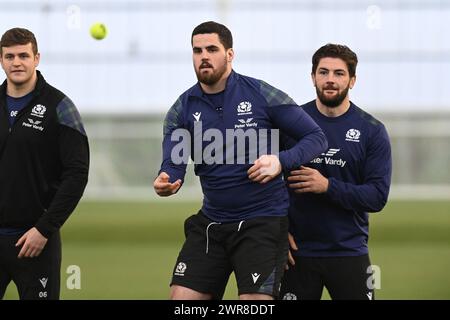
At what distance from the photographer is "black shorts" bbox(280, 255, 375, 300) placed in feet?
20.3

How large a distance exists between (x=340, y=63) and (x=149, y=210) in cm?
1344

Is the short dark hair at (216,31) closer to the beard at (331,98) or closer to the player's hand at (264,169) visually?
the beard at (331,98)

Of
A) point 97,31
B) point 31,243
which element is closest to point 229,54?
point 31,243

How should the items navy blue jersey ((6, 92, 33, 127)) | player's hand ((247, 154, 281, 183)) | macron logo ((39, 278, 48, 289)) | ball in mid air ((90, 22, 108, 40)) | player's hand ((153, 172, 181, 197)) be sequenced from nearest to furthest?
player's hand ((247, 154, 281, 183)), player's hand ((153, 172, 181, 197)), macron logo ((39, 278, 48, 289)), navy blue jersey ((6, 92, 33, 127)), ball in mid air ((90, 22, 108, 40))

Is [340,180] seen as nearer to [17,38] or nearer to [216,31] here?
[216,31]

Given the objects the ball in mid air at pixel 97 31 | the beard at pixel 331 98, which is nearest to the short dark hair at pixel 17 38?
the beard at pixel 331 98

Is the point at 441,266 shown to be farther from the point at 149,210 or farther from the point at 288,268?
the point at 149,210

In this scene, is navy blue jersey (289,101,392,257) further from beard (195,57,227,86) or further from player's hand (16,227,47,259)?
player's hand (16,227,47,259)

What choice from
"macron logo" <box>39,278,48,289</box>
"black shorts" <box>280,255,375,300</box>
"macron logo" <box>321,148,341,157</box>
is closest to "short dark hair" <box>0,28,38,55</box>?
"macron logo" <box>39,278,48,289</box>

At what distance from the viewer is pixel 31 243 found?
607 cm

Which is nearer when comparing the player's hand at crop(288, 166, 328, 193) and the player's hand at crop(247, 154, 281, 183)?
the player's hand at crop(247, 154, 281, 183)

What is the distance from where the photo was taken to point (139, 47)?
18.1 meters

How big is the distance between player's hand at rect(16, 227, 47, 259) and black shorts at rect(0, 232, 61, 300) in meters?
0.07

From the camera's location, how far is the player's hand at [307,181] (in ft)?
19.5
